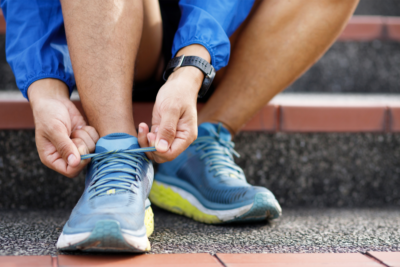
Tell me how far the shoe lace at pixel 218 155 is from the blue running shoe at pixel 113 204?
7.5 inches

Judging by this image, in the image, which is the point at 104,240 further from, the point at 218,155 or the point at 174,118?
the point at 218,155

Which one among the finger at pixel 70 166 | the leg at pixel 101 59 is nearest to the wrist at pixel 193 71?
the leg at pixel 101 59

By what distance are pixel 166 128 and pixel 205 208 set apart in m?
0.26

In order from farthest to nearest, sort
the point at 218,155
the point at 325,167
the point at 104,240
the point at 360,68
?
the point at 360,68 → the point at 325,167 → the point at 218,155 → the point at 104,240

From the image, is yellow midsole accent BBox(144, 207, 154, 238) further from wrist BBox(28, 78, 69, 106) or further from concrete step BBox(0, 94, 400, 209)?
concrete step BBox(0, 94, 400, 209)

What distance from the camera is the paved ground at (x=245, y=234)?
0.63 meters

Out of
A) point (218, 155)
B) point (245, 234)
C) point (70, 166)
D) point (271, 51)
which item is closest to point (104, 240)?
point (70, 166)

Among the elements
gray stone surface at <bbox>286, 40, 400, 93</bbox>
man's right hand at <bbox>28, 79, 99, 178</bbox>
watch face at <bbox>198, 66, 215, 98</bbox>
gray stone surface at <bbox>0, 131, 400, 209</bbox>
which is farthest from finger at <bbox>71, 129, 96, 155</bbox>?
gray stone surface at <bbox>286, 40, 400, 93</bbox>

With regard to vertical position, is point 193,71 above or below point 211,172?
above

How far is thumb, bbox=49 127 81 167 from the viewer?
63 centimetres

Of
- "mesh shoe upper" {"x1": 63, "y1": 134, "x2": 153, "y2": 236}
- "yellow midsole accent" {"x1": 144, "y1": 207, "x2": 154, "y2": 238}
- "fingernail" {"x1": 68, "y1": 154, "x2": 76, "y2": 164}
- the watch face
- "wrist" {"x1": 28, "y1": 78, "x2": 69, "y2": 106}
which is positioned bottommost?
"yellow midsole accent" {"x1": 144, "y1": 207, "x2": 154, "y2": 238}

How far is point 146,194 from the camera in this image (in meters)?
0.69

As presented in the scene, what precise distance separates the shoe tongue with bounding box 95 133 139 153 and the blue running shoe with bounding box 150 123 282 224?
0.75 ft

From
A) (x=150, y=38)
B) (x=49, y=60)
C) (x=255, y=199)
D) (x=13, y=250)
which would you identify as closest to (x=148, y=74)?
(x=150, y=38)
